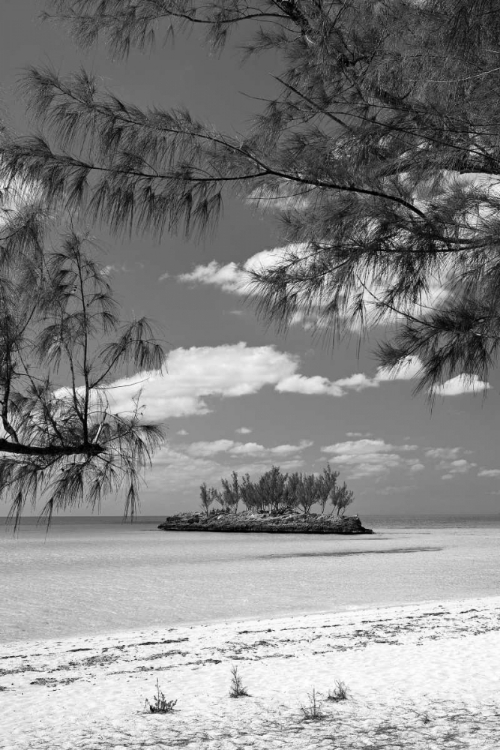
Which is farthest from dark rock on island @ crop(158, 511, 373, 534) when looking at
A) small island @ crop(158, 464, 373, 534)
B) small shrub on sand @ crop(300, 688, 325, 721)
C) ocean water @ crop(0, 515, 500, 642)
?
small shrub on sand @ crop(300, 688, 325, 721)

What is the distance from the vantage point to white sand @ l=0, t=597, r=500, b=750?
124 inches

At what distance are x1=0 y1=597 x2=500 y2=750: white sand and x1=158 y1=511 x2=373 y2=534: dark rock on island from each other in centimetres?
3881

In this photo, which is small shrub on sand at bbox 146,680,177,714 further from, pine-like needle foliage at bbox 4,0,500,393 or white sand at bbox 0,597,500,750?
pine-like needle foliage at bbox 4,0,500,393

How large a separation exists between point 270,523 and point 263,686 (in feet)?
146

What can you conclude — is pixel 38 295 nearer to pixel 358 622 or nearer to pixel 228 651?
pixel 228 651

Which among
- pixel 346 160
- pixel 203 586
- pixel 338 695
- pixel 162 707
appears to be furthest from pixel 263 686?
pixel 203 586

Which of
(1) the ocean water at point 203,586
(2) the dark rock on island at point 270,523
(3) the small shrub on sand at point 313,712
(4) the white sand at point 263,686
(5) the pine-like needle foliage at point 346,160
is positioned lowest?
(2) the dark rock on island at point 270,523

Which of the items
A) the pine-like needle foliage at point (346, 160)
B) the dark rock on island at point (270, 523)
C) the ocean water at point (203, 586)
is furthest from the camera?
the dark rock on island at point (270, 523)

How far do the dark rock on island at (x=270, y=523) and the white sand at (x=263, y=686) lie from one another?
3881 cm

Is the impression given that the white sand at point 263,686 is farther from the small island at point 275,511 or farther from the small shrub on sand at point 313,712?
the small island at point 275,511

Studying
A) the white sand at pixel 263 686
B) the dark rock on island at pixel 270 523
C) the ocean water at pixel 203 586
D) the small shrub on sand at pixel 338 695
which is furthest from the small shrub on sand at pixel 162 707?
the dark rock on island at pixel 270 523

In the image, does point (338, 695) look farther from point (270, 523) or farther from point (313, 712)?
point (270, 523)

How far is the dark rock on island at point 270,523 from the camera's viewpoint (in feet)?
149

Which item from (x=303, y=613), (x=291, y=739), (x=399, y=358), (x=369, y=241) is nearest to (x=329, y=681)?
(x=291, y=739)
